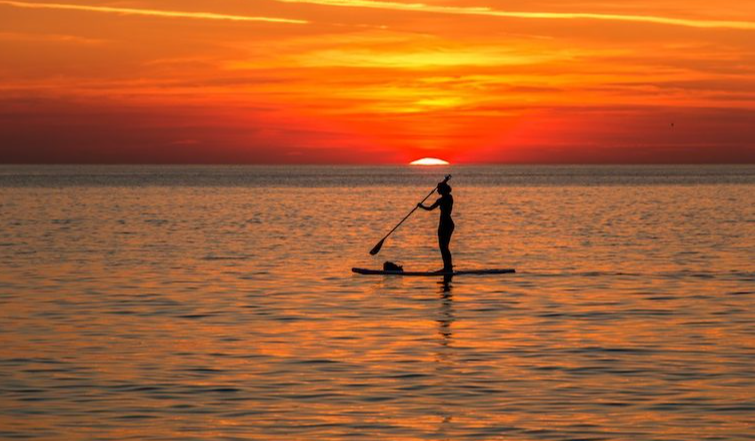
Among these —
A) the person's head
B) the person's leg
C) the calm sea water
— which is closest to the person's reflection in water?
the calm sea water

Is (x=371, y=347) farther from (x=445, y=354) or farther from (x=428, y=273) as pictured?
(x=428, y=273)

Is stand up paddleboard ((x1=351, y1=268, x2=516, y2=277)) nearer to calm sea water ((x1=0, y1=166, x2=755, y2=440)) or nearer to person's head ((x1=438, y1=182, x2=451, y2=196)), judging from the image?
calm sea water ((x1=0, y1=166, x2=755, y2=440))

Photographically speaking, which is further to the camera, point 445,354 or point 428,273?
point 428,273

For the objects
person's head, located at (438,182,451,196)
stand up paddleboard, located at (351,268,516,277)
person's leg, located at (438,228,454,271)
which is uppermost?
person's head, located at (438,182,451,196)

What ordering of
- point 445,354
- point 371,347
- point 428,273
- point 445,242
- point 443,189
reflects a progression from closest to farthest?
point 445,354, point 371,347, point 443,189, point 445,242, point 428,273

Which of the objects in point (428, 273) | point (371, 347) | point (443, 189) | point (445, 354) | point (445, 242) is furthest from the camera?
point (428, 273)

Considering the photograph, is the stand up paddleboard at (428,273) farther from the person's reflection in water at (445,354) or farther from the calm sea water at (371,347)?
the person's reflection in water at (445,354)

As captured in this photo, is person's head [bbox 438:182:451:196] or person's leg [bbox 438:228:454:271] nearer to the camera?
person's head [bbox 438:182:451:196]

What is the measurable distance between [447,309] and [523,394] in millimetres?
8727

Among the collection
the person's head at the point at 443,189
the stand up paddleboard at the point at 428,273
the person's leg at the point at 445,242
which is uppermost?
the person's head at the point at 443,189

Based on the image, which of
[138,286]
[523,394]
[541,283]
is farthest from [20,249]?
[523,394]

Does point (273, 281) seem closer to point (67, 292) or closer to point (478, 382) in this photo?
point (67, 292)

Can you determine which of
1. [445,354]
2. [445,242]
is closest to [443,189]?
[445,242]

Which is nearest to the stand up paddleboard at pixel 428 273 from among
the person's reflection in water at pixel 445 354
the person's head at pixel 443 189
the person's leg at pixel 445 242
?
the person's leg at pixel 445 242
